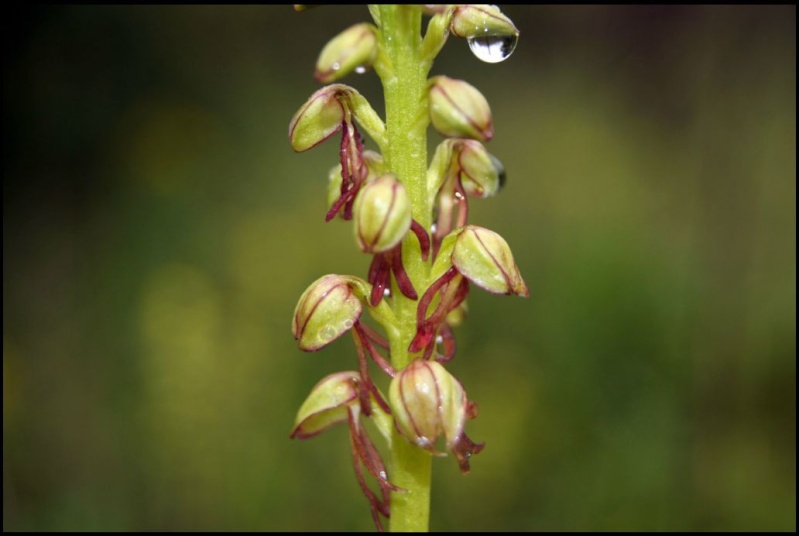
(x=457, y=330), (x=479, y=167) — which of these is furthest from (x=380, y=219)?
(x=457, y=330)

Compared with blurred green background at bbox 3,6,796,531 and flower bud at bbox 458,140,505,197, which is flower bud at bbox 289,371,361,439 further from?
blurred green background at bbox 3,6,796,531

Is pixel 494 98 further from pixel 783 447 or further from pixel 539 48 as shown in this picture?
pixel 783 447

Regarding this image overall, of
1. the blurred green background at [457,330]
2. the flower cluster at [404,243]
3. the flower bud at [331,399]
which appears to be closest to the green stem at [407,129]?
the flower cluster at [404,243]

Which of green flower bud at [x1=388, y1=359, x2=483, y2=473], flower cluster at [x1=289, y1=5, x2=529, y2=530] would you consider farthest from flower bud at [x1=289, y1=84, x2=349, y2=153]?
green flower bud at [x1=388, y1=359, x2=483, y2=473]

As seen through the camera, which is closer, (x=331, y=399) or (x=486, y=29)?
(x=486, y=29)

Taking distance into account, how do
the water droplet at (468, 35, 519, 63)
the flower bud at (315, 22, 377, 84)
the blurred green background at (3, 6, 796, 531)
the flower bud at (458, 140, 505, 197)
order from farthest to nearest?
the blurred green background at (3, 6, 796, 531), the flower bud at (458, 140, 505, 197), the water droplet at (468, 35, 519, 63), the flower bud at (315, 22, 377, 84)

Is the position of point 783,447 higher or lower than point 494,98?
lower

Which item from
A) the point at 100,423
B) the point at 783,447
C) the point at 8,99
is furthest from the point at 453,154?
the point at 8,99

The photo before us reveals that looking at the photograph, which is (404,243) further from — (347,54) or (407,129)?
(347,54)
